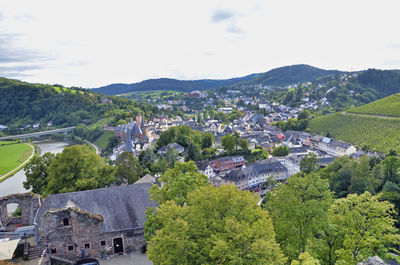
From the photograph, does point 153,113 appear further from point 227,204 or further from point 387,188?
point 227,204

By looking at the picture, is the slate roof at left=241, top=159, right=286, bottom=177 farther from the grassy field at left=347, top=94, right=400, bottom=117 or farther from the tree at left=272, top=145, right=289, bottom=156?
the grassy field at left=347, top=94, right=400, bottom=117

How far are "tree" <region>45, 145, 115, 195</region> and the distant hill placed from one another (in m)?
61.9

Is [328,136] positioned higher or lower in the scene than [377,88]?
lower

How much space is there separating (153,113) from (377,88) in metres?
139

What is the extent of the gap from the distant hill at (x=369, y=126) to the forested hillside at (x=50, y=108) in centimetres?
8161

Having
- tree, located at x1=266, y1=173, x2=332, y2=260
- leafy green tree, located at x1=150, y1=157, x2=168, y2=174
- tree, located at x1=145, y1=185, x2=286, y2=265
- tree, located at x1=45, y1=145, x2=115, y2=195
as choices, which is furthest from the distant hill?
tree, located at x1=45, y1=145, x2=115, y2=195

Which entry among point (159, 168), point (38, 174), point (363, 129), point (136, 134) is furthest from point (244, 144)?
point (38, 174)

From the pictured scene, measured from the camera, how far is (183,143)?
67875 millimetres

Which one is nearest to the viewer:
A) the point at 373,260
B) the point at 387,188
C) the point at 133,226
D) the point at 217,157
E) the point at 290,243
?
the point at 373,260

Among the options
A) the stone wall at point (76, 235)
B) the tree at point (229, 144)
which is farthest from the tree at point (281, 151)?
the stone wall at point (76, 235)

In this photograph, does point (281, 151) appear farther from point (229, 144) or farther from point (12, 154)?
point (12, 154)

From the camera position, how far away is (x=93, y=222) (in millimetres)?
21219

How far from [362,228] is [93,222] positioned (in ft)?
63.1

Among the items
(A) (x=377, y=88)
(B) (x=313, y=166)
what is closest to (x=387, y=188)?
(B) (x=313, y=166)
